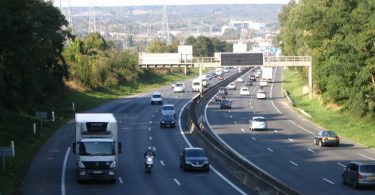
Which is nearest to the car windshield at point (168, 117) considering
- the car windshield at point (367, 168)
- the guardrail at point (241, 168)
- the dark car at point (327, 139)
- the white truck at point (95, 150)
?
the guardrail at point (241, 168)

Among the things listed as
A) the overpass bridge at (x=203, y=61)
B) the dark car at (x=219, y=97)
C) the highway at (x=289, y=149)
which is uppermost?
the overpass bridge at (x=203, y=61)

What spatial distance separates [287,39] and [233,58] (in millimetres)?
21533

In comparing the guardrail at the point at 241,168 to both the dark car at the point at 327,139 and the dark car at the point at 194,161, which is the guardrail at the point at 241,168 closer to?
the dark car at the point at 194,161

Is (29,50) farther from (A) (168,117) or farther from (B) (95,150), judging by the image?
(B) (95,150)

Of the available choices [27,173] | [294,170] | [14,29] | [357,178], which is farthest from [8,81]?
[357,178]

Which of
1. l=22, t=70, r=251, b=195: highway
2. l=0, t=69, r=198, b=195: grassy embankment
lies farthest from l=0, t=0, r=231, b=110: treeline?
l=22, t=70, r=251, b=195: highway

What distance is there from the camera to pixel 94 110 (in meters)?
86.2

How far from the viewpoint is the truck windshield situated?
36.4 metres

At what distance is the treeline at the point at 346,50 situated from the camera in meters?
75.1

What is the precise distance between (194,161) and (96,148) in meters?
6.60

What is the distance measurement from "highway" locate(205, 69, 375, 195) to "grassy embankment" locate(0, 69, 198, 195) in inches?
511

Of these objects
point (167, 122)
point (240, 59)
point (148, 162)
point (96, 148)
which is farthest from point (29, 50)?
point (240, 59)

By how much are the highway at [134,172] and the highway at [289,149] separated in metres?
3.57

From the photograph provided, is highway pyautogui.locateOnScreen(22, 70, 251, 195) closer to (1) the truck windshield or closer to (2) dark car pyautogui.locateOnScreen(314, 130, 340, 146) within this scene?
(1) the truck windshield
